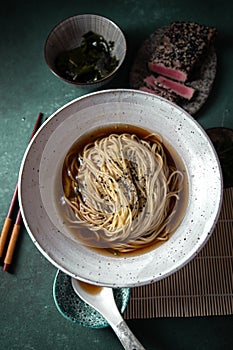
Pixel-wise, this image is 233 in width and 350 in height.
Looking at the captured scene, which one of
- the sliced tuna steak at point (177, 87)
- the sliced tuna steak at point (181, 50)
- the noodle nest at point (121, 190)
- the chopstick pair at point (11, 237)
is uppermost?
the sliced tuna steak at point (181, 50)

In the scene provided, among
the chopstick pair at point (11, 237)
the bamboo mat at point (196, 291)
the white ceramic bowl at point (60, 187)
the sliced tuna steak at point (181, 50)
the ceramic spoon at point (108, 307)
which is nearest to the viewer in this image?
the white ceramic bowl at point (60, 187)

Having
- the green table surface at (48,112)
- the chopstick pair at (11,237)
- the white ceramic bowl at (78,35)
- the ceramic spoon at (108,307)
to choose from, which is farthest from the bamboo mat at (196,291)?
the white ceramic bowl at (78,35)

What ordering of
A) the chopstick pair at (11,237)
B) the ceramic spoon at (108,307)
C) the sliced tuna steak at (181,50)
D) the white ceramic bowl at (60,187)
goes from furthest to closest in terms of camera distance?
1. the sliced tuna steak at (181,50)
2. the chopstick pair at (11,237)
3. the ceramic spoon at (108,307)
4. the white ceramic bowl at (60,187)

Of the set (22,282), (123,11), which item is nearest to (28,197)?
(22,282)

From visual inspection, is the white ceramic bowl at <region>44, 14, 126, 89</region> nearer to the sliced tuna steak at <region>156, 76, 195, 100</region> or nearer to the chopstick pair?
the sliced tuna steak at <region>156, 76, 195, 100</region>

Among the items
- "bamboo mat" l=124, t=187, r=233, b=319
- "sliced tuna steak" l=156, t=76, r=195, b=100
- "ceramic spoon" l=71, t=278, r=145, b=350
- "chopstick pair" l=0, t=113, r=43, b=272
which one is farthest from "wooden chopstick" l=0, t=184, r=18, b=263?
"sliced tuna steak" l=156, t=76, r=195, b=100

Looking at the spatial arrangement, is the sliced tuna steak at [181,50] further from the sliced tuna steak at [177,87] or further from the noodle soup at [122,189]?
the noodle soup at [122,189]

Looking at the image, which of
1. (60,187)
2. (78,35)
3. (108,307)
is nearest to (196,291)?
(108,307)
